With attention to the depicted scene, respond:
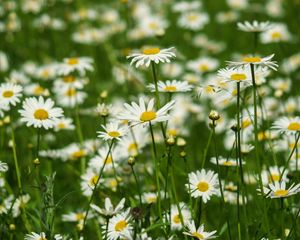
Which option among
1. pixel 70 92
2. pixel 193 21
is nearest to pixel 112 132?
pixel 70 92

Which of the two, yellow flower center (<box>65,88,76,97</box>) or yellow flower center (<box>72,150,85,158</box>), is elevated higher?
yellow flower center (<box>65,88,76,97</box>)

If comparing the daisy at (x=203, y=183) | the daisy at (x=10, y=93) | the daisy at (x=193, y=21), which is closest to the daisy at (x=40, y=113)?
the daisy at (x=10, y=93)

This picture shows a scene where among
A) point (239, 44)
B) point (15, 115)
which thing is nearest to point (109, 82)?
point (15, 115)

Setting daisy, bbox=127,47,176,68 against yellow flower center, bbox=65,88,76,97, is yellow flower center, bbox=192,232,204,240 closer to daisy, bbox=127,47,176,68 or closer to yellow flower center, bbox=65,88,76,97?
daisy, bbox=127,47,176,68

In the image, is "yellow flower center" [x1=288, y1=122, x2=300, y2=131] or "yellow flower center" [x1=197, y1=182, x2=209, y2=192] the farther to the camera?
"yellow flower center" [x1=288, y1=122, x2=300, y2=131]

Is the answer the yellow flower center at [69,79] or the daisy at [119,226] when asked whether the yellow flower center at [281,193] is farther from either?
the yellow flower center at [69,79]

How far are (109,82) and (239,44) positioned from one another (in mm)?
1757

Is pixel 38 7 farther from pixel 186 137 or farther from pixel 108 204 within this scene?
pixel 108 204

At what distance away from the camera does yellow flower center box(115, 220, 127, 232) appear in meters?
2.40

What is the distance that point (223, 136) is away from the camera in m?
4.92

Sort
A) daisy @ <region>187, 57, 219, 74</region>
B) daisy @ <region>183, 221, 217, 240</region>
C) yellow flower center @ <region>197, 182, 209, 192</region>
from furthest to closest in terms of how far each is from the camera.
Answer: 1. daisy @ <region>187, 57, 219, 74</region>
2. yellow flower center @ <region>197, 182, 209, 192</region>
3. daisy @ <region>183, 221, 217, 240</region>

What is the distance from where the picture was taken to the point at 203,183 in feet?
8.73

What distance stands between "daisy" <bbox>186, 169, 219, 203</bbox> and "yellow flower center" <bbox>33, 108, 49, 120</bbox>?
776 millimetres

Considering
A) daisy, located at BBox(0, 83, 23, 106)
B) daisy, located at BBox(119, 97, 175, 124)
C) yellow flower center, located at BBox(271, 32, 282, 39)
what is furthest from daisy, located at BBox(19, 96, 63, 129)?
yellow flower center, located at BBox(271, 32, 282, 39)
